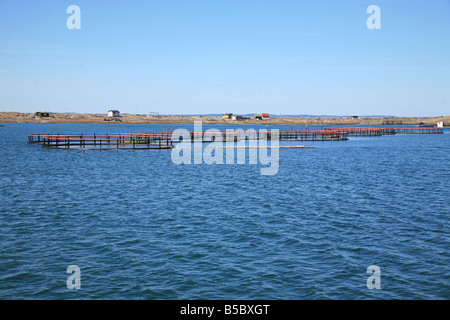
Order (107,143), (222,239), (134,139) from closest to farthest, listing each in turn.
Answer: (222,239)
(134,139)
(107,143)

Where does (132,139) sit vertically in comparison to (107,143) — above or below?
above

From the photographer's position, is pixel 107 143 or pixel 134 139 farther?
pixel 107 143

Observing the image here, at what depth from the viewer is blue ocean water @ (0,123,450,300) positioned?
43.2ft

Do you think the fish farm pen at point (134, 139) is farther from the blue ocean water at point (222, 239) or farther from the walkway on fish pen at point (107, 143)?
the blue ocean water at point (222, 239)

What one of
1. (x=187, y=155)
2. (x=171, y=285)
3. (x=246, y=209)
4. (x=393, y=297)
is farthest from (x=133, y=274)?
(x=187, y=155)

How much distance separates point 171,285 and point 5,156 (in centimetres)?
5367

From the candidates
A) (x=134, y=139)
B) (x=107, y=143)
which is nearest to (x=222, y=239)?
(x=134, y=139)

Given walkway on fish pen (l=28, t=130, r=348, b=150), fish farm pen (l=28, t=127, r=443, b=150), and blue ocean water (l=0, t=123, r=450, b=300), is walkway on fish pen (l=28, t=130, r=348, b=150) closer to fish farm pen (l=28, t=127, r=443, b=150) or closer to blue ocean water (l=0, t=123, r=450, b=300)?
fish farm pen (l=28, t=127, r=443, b=150)

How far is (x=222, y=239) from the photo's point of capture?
18.1 m

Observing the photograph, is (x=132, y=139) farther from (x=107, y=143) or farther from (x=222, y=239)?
(x=222, y=239)

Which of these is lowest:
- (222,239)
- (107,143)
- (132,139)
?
(222,239)

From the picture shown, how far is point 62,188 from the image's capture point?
31734 mm

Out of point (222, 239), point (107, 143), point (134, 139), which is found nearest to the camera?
point (222, 239)

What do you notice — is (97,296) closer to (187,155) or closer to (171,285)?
(171,285)
